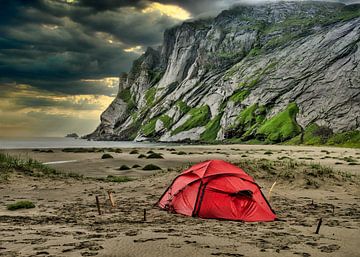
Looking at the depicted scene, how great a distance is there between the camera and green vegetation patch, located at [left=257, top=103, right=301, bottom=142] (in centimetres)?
14862

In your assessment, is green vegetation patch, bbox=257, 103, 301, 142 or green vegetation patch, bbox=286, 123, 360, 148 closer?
green vegetation patch, bbox=286, 123, 360, 148

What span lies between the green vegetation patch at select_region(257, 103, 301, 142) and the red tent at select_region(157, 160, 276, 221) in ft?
440

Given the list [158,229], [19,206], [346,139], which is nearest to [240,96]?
[346,139]

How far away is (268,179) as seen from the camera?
86.7 feet

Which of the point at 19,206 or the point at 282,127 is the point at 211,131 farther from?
the point at 19,206

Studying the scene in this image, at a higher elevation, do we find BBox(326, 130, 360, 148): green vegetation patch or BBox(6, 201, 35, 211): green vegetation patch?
BBox(326, 130, 360, 148): green vegetation patch

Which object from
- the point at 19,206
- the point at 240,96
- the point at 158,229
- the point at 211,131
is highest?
the point at 240,96

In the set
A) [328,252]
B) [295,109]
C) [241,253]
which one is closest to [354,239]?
[328,252]

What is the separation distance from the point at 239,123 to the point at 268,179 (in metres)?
153

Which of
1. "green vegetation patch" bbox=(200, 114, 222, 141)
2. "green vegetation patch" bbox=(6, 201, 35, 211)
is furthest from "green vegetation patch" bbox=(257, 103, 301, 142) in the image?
"green vegetation patch" bbox=(6, 201, 35, 211)

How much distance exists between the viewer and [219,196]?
1634 cm

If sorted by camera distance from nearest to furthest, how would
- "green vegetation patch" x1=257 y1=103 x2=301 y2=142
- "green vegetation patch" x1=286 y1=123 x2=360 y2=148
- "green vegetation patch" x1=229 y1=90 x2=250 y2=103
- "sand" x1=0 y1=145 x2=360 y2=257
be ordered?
"sand" x1=0 y1=145 x2=360 y2=257
"green vegetation patch" x1=286 y1=123 x2=360 y2=148
"green vegetation patch" x1=257 y1=103 x2=301 y2=142
"green vegetation patch" x1=229 y1=90 x2=250 y2=103

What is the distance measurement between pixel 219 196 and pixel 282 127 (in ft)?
471

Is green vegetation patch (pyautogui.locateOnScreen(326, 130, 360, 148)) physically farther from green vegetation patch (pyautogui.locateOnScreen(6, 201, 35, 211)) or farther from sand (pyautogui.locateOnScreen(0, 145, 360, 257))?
green vegetation patch (pyautogui.locateOnScreen(6, 201, 35, 211))
